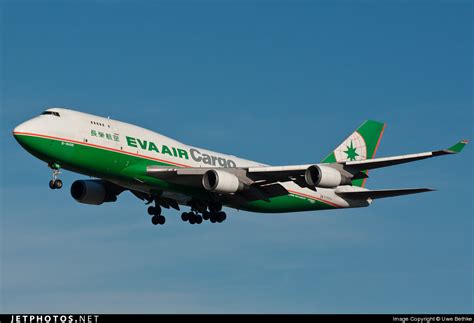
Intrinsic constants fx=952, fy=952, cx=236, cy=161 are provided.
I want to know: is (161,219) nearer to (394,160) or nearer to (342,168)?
(342,168)

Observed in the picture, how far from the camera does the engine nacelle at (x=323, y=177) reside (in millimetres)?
54281

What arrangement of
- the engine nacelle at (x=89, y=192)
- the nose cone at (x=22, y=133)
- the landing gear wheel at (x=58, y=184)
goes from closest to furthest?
the nose cone at (x=22, y=133) < the landing gear wheel at (x=58, y=184) < the engine nacelle at (x=89, y=192)

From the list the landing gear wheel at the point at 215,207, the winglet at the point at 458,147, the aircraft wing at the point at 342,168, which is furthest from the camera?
the landing gear wheel at the point at 215,207

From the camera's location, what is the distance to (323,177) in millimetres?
54219

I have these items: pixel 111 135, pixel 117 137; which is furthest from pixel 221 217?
pixel 111 135

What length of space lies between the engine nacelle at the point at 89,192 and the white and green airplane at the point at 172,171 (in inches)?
2.5

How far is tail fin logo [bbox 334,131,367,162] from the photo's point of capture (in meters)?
66.5

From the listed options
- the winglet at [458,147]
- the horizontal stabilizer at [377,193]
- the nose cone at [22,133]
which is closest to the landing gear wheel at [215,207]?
the horizontal stabilizer at [377,193]

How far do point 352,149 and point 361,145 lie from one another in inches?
39.2

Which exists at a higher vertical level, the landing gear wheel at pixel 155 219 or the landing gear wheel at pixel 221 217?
the landing gear wheel at pixel 155 219

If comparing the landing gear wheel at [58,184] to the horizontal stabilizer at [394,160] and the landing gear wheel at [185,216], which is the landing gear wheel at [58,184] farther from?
the horizontal stabilizer at [394,160]

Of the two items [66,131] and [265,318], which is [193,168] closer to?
[66,131]

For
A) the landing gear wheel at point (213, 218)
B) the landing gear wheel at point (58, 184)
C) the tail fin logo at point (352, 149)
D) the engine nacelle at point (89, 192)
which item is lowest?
the landing gear wheel at point (58, 184)

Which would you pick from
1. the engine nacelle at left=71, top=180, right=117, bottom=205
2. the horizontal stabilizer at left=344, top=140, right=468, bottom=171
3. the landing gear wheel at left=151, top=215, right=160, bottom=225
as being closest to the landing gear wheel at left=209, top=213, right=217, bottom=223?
the landing gear wheel at left=151, top=215, right=160, bottom=225
